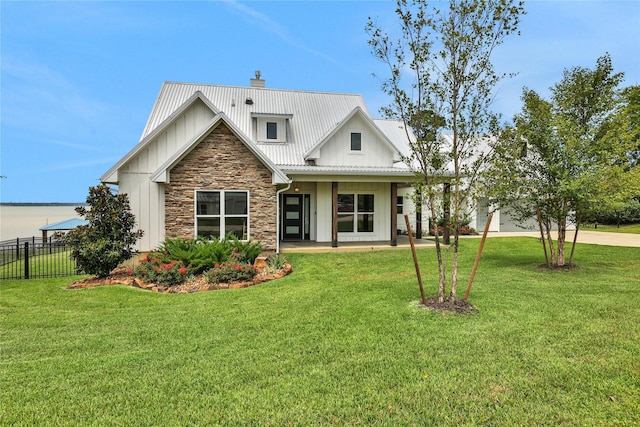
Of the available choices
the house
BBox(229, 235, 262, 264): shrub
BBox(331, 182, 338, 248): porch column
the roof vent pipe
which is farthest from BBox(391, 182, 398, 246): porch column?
the roof vent pipe

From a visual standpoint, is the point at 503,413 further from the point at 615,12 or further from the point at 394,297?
the point at 615,12

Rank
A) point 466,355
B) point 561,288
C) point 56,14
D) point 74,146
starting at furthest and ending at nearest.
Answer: point 74,146 < point 56,14 < point 561,288 < point 466,355

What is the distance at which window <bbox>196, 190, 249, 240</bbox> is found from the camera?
1167 centimetres

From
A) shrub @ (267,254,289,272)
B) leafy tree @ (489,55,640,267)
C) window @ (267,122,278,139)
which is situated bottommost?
shrub @ (267,254,289,272)

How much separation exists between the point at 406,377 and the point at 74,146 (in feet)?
77.4

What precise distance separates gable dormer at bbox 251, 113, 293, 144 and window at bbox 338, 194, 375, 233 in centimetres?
417

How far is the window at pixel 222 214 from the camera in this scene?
11672 mm

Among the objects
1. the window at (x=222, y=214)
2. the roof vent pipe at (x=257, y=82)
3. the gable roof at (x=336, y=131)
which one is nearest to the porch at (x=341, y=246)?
the window at (x=222, y=214)

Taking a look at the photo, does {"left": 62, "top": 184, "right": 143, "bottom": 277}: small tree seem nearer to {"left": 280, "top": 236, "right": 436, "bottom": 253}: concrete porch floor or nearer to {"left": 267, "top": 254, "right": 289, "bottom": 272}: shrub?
{"left": 267, "top": 254, "right": 289, "bottom": 272}: shrub

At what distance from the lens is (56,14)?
1134 cm

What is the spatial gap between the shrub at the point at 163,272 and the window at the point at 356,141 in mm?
9244

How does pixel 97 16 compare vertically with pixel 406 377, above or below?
above

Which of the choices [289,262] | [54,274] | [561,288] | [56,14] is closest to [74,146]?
[56,14]

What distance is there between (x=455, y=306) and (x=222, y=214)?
26.5 ft
